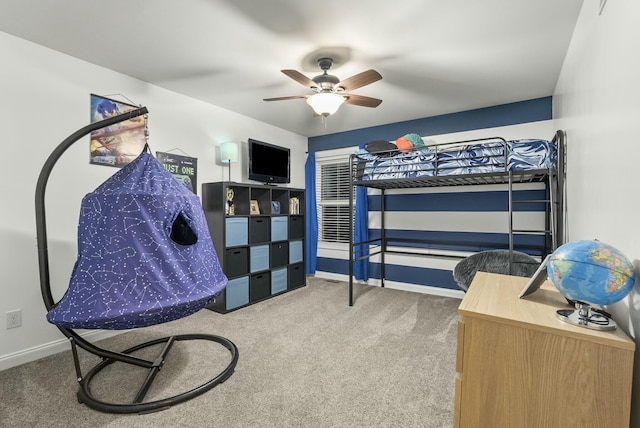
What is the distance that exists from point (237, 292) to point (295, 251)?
1.12m

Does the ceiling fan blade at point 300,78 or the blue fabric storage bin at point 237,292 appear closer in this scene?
the ceiling fan blade at point 300,78

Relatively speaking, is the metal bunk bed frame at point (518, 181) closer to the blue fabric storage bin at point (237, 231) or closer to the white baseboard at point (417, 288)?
the white baseboard at point (417, 288)

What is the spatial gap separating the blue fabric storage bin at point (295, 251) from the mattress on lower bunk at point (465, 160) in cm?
138

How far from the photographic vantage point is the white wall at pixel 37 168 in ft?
7.20

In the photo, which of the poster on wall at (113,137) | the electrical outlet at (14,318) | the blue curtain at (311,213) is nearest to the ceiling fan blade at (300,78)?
the poster on wall at (113,137)

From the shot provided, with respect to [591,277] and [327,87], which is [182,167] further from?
[591,277]

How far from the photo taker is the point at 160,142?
3.13 m

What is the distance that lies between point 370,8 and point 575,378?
209 centimetres

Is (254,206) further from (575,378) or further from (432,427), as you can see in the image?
(575,378)

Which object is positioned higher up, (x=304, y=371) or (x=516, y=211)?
(x=516, y=211)

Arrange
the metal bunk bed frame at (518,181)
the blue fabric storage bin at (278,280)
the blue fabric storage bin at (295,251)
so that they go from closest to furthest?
the metal bunk bed frame at (518,181) → the blue fabric storage bin at (278,280) → the blue fabric storage bin at (295,251)

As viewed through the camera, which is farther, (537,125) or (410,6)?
(537,125)

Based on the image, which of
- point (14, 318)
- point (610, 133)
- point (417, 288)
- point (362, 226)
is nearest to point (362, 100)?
point (610, 133)

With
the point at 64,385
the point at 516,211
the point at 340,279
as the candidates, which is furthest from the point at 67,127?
the point at 516,211
